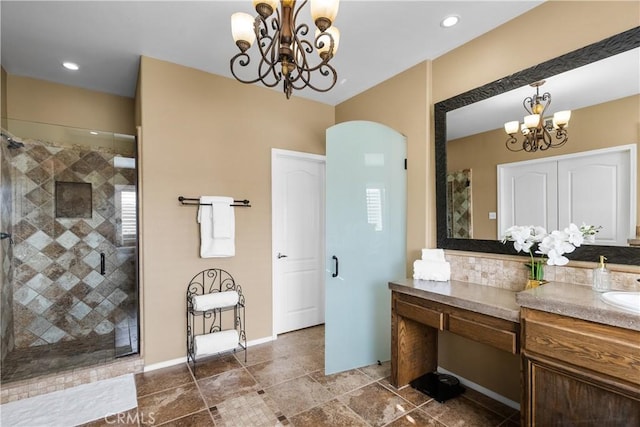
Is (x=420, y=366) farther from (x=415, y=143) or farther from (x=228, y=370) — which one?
(x=415, y=143)

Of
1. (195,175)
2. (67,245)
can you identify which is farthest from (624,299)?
(67,245)

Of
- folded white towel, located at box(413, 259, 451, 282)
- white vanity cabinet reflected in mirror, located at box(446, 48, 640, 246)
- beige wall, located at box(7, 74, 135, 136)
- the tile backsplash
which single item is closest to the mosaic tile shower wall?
white vanity cabinet reflected in mirror, located at box(446, 48, 640, 246)

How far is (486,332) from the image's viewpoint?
1812mm

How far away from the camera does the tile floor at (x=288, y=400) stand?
6.61 feet

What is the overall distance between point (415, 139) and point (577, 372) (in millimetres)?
2022

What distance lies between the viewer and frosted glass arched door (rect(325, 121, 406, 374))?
2637mm

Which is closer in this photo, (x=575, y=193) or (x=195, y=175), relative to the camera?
(x=575, y=193)

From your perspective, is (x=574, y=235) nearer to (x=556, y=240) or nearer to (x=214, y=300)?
(x=556, y=240)

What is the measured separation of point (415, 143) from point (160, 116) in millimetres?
2366

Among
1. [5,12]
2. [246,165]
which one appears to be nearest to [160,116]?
[246,165]

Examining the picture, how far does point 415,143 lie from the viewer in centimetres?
279

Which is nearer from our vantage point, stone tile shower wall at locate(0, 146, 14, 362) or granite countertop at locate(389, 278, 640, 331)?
granite countertop at locate(389, 278, 640, 331)

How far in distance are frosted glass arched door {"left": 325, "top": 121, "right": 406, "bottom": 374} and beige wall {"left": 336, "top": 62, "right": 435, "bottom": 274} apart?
0.26 ft

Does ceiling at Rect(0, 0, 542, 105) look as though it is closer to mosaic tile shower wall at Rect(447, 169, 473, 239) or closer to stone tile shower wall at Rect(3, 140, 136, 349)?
stone tile shower wall at Rect(3, 140, 136, 349)
